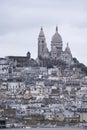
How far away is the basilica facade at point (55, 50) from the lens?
146750 mm

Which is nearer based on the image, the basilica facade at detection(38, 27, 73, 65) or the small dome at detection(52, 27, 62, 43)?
the basilica facade at detection(38, 27, 73, 65)

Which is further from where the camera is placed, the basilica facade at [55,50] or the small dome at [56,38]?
the small dome at [56,38]

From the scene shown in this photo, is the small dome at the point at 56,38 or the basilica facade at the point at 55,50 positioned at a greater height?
the small dome at the point at 56,38

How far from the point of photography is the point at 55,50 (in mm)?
151750

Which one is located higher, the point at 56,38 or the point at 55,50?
the point at 56,38

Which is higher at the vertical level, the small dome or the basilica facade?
the small dome

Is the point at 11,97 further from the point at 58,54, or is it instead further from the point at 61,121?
the point at 58,54

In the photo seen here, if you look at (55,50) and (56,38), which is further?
(56,38)

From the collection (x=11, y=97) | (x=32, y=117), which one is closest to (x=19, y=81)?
(x=11, y=97)

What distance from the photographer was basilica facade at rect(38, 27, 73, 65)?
14675cm

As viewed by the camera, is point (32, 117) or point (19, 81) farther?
point (19, 81)

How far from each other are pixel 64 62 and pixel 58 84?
19891 mm

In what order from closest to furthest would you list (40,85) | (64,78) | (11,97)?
1. (11,97)
2. (40,85)
3. (64,78)

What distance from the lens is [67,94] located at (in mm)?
118250
